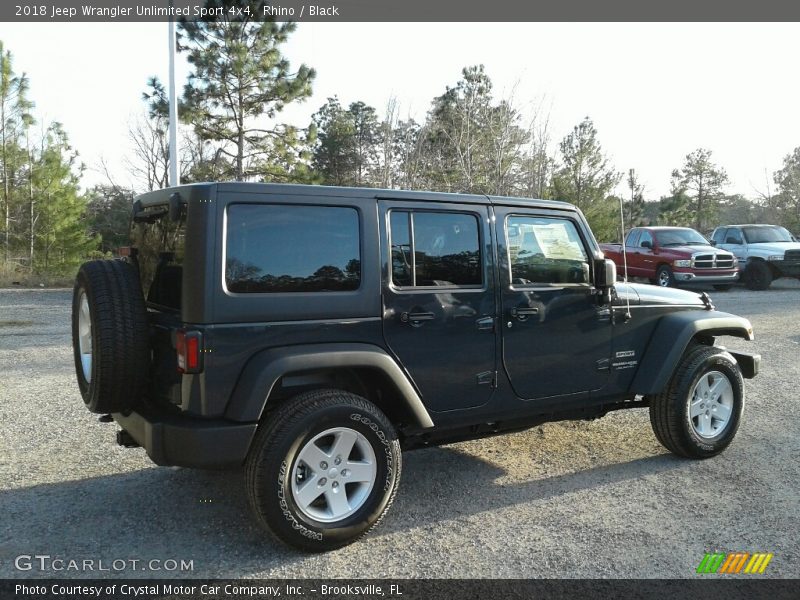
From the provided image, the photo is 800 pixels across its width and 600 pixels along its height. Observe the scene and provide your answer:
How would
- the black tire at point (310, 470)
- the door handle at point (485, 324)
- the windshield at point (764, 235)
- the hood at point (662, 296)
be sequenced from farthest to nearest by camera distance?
the windshield at point (764, 235)
the hood at point (662, 296)
the door handle at point (485, 324)
the black tire at point (310, 470)

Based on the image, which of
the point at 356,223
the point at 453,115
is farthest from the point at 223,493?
the point at 453,115

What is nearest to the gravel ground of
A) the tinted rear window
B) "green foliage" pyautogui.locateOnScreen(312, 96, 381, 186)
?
the tinted rear window

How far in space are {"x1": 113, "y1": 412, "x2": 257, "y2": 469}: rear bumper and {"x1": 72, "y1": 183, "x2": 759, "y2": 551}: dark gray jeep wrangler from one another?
10 millimetres

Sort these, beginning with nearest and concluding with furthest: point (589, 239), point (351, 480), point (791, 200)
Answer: point (351, 480), point (589, 239), point (791, 200)

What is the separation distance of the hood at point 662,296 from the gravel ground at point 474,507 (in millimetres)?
1182

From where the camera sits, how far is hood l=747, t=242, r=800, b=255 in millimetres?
19453

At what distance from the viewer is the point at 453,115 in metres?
28.5

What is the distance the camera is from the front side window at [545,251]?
430 cm

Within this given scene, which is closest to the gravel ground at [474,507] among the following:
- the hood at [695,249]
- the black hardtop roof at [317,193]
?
the black hardtop roof at [317,193]

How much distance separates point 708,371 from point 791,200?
4801cm

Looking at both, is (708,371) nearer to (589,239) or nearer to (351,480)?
(589,239)

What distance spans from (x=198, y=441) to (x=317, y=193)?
143 cm

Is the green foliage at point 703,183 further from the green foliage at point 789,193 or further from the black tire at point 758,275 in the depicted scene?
the black tire at point 758,275

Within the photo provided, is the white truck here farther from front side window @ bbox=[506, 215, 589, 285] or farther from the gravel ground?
front side window @ bbox=[506, 215, 589, 285]
